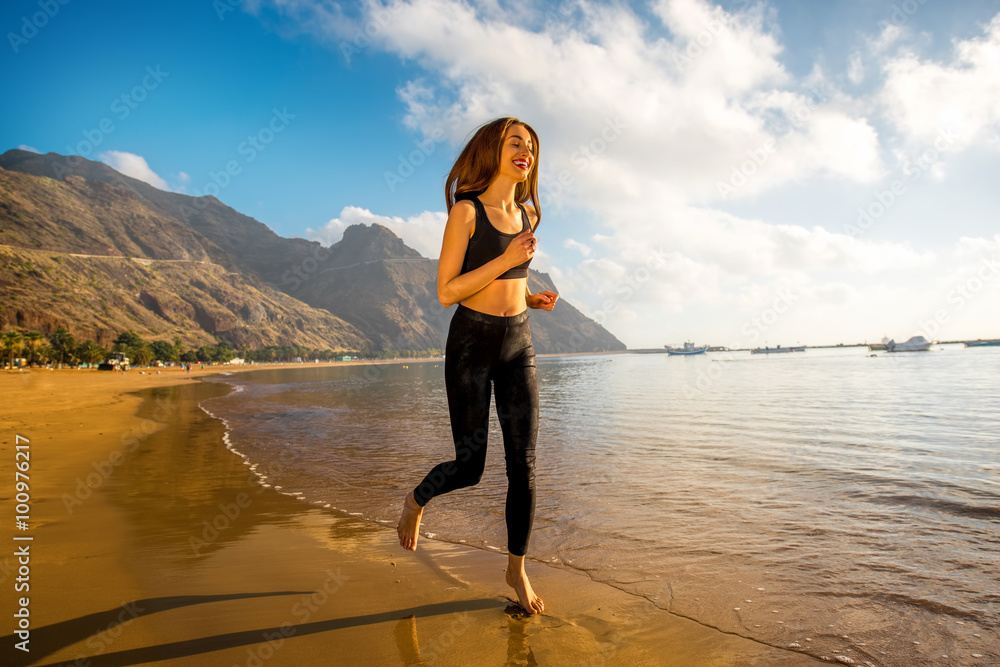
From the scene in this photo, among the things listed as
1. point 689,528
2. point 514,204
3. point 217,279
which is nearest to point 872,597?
point 689,528

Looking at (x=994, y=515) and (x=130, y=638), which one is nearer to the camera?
(x=130, y=638)

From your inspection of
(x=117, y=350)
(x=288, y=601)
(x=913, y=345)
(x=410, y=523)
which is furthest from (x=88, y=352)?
(x=913, y=345)

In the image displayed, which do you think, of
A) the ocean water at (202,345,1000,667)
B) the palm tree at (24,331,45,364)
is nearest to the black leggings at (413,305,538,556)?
the ocean water at (202,345,1000,667)

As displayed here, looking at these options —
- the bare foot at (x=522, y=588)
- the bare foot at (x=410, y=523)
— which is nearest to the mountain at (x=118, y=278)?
the bare foot at (x=410, y=523)

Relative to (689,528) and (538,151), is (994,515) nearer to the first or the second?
(689,528)

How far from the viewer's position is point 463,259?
8.63ft

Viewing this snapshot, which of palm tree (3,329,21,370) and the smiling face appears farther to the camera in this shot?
palm tree (3,329,21,370)

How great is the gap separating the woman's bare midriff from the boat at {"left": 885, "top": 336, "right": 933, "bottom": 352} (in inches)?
6443

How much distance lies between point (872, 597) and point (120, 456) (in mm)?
10397

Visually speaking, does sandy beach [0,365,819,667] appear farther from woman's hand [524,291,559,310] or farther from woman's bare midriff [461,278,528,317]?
woman's hand [524,291,559,310]

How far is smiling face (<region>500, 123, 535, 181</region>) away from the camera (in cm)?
279

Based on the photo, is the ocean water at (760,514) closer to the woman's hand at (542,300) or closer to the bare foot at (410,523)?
the bare foot at (410,523)

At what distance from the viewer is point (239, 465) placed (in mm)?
8062

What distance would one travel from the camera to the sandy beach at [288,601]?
7.41 ft
